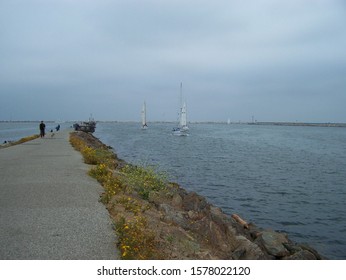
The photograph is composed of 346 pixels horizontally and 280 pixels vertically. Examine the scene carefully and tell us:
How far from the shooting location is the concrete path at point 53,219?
5.57 meters

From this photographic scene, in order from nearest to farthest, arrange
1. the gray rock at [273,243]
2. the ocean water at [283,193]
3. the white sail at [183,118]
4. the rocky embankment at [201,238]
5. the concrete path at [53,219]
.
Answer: the concrete path at [53,219], the rocky embankment at [201,238], the gray rock at [273,243], the ocean water at [283,193], the white sail at [183,118]

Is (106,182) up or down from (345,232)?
up

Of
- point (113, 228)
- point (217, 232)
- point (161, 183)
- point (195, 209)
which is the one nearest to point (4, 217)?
point (113, 228)

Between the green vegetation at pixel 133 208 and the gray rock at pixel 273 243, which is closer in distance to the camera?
the green vegetation at pixel 133 208

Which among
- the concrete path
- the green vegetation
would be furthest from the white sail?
the concrete path

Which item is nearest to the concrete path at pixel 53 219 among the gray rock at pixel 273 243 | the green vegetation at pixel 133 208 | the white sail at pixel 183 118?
the green vegetation at pixel 133 208

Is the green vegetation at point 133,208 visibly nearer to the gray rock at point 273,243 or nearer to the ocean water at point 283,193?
the gray rock at point 273,243

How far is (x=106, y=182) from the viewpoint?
1101cm

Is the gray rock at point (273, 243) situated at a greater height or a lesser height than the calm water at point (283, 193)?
greater

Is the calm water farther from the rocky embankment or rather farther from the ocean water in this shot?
the rocky embankment
